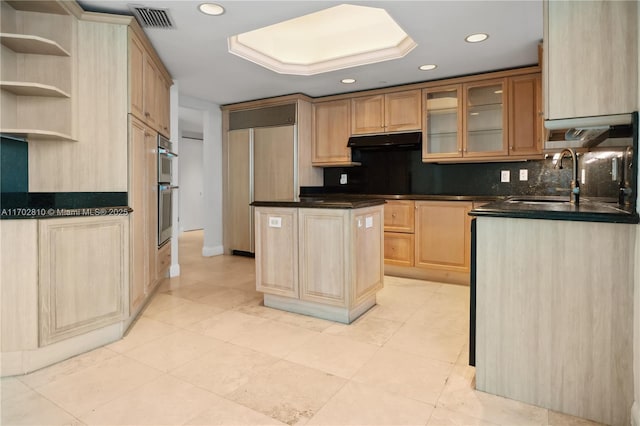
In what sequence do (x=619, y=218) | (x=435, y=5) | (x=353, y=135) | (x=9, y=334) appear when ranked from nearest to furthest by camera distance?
1. (x=619, y=218)
2. (x=9, y=334)
3. (x=435, y=5)
4. (x=353, y=135)

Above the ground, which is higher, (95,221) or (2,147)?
(2,147)

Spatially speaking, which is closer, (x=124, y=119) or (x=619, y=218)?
(x=619, y=218)

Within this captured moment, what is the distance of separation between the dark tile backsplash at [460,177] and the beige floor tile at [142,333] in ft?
10.4

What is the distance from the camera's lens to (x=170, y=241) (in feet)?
13.9

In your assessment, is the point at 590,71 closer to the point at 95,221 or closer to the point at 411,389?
the point at 411,389

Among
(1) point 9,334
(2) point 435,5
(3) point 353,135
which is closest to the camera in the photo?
(1) point 9,334

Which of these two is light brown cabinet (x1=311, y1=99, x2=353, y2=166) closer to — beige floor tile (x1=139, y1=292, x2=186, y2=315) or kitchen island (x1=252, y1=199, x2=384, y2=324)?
kitchen island (x1=252, y1=199, x2=384, y2=324)

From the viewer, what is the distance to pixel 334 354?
2311 mm

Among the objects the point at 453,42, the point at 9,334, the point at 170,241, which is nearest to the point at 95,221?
the point at 9,334

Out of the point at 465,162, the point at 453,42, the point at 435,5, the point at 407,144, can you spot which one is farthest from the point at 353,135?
the point at 435,5

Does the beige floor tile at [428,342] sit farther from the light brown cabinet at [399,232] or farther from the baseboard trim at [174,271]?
the baseboard trim at [174,271]

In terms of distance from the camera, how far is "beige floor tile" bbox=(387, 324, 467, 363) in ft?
7.62

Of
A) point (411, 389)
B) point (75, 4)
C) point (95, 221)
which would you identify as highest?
point (75, 4)

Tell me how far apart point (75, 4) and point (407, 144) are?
3.34 m
